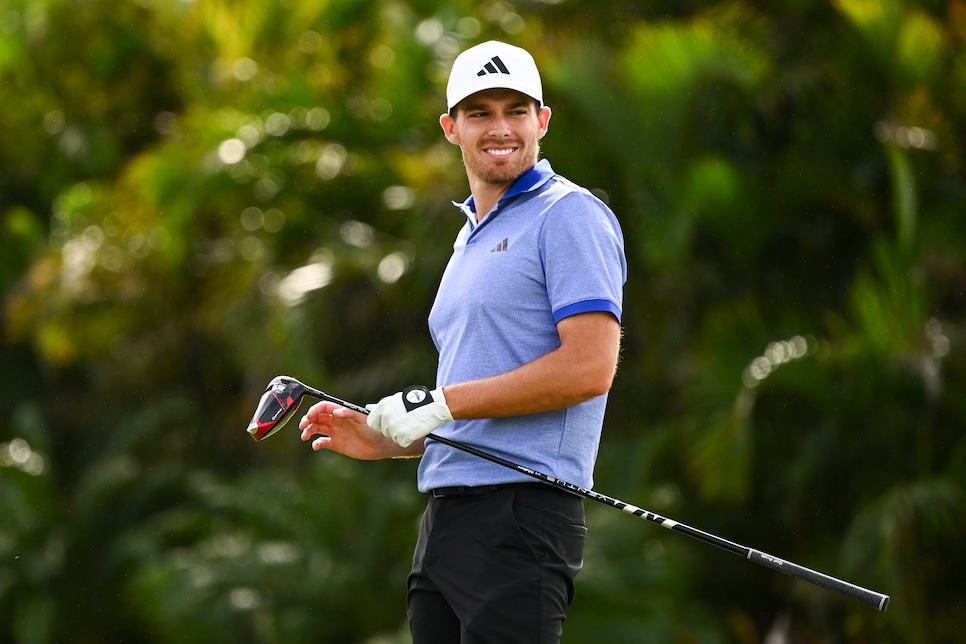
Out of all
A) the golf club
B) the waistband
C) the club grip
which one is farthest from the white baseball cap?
the club grip

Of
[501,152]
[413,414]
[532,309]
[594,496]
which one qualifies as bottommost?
[594,496]

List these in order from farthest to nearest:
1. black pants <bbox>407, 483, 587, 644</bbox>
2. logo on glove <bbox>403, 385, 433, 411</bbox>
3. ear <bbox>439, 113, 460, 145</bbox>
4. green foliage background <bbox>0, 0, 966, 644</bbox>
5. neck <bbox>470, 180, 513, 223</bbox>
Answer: green foliage background <bbox>0, 0, 966, 644</bbox>
ear <bbox>439, 113, 460, 145</bbox>
neck <bbox>470, 180, 513, 223</bbox>
logo on glove <bbox>403, 385, 433, 411</bbox>
black pants <bbox>407, 483, 587, 644</bbox>

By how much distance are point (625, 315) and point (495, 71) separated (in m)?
5.99

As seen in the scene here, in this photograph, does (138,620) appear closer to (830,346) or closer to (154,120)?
(154,120)

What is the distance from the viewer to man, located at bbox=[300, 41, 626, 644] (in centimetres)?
311

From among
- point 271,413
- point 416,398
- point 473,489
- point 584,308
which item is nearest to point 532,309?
point 584,308

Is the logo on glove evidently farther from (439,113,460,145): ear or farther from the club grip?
the club grip

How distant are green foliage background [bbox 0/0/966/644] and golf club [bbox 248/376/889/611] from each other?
13.5 feet

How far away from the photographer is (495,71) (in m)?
3.34

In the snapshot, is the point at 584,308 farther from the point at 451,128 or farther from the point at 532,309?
the point at 451,128

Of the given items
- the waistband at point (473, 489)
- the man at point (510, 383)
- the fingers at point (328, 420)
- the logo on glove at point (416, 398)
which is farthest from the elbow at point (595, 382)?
the fingers at point (328, 420)

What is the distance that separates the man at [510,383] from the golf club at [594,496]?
46 millimetres

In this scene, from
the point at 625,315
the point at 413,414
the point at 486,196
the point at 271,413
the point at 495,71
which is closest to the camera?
the point at 413,414

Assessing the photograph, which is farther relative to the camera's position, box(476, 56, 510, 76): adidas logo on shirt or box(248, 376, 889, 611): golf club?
box(476, 56, 510, 76): adidas logo on shirt
